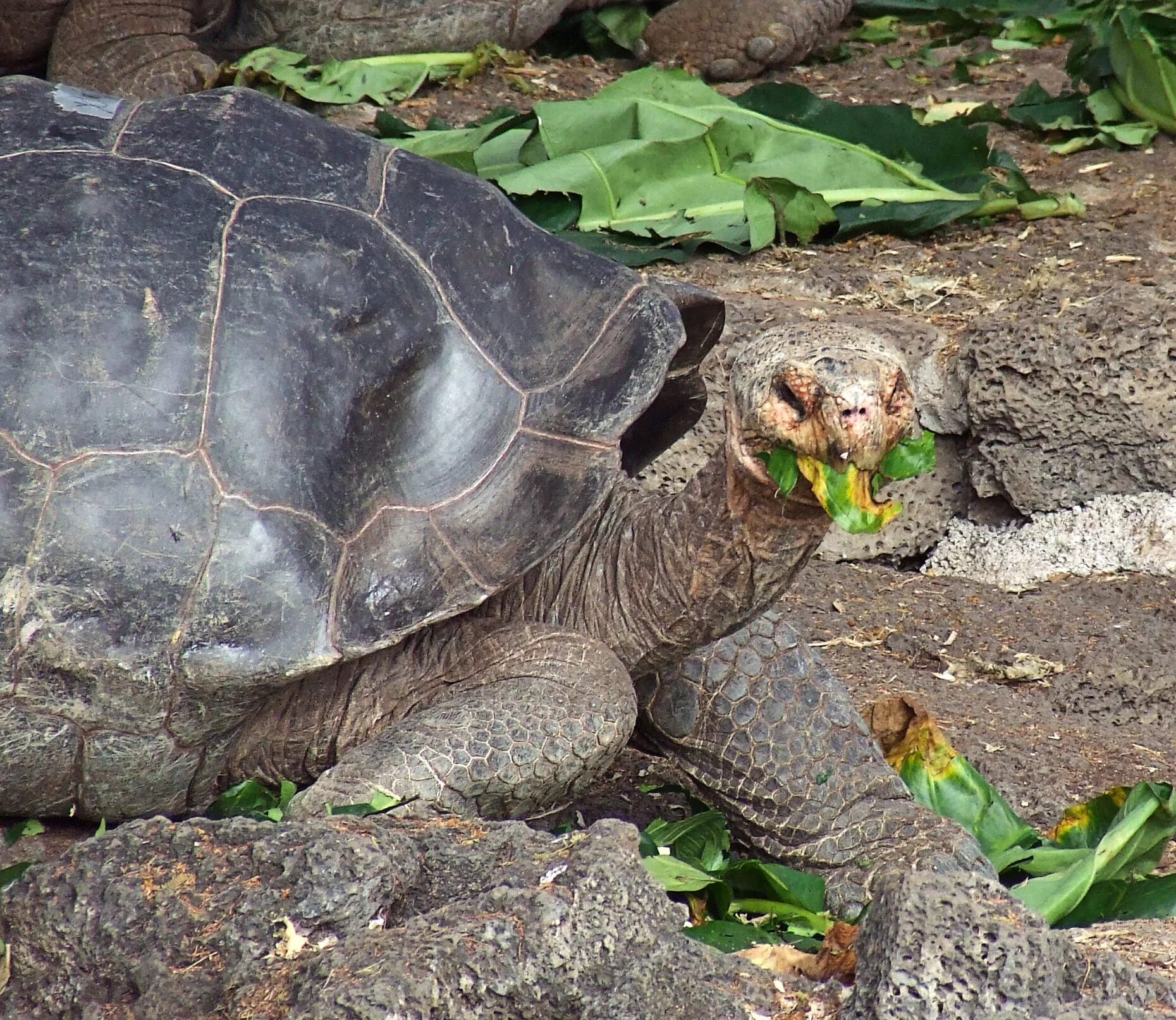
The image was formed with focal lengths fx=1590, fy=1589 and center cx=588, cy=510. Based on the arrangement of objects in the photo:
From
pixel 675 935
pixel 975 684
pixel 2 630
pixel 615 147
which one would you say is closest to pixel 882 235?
pixel 615 147

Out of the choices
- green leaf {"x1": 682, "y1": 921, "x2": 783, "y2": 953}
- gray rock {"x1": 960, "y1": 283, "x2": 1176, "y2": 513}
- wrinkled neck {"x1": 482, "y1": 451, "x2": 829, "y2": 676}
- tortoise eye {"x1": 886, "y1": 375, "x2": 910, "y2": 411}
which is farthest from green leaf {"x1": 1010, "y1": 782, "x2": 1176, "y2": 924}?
gray rock {"x1": 960, "y1": 283, "x2": 1176, "y2": 513}

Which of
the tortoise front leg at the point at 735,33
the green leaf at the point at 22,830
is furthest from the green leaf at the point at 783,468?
the tortoise front leg at the point at 735,33

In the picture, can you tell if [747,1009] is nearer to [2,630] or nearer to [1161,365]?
[2,630]

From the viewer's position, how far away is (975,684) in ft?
12.1

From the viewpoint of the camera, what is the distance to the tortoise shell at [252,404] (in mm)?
2320

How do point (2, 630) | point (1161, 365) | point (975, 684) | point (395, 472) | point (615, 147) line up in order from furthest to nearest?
point (615, 147)
point (1161, 365)
point (975, 684)
point (395, 472)
point (2, 630)

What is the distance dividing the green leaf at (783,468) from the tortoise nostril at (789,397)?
0.08 metres

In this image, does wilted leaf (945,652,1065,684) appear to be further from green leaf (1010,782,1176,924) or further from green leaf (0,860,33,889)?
green leaf (0,860,33,889)

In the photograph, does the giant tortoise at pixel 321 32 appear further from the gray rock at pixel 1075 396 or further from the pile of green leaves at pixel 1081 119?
the gray rock at pixel 1075 396

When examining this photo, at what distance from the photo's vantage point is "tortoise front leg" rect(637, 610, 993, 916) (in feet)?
9.53

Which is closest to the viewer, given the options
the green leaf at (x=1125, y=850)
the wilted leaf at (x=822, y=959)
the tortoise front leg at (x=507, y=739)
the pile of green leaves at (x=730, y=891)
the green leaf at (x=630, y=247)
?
the wilted leaf at (x=822, y=959)

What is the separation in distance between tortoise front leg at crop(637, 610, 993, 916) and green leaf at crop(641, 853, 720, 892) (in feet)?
1.51

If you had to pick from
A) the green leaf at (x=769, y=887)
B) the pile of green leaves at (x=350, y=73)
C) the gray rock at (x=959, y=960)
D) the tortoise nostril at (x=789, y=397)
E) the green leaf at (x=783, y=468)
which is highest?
the tortoise nostril at (x=789, y=397)

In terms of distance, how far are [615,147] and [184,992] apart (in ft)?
12.2
